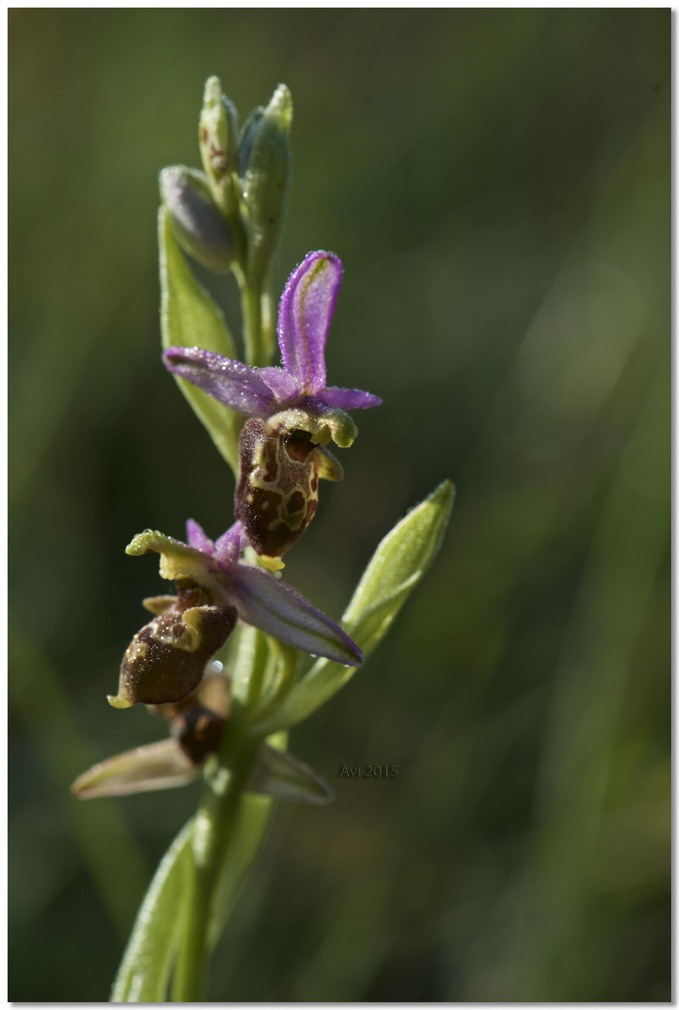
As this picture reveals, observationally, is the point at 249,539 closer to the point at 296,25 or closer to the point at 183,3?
the point at 183,3

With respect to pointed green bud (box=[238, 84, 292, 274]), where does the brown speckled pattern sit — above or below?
below

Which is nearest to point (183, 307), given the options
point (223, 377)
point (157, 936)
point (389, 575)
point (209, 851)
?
point (223, 377)

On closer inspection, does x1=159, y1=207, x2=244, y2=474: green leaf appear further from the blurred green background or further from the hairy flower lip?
the blurred green background

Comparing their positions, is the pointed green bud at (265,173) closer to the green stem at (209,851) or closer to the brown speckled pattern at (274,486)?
the brown speckled pattern at (274,486)

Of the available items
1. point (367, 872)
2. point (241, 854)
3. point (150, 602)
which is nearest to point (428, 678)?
point (367, 872)

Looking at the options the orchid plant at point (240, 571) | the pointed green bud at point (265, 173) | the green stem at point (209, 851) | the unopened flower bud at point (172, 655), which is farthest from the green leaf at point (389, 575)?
the pointed green bud at point (265, 173)

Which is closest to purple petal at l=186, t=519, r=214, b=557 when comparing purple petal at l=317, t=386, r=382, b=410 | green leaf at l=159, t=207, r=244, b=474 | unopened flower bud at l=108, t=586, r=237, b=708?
unopened flower bud at l=108, t=586, r=237, b=708
